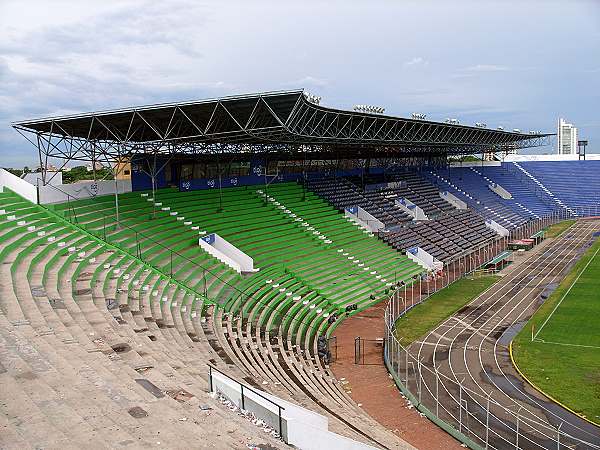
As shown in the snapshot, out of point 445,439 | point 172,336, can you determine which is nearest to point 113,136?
point 172,336

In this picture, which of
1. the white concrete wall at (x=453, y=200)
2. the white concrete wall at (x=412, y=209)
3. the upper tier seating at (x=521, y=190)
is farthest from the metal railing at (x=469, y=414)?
the upper tier seating at (x=521, y=190)

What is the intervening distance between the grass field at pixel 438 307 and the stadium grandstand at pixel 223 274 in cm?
97

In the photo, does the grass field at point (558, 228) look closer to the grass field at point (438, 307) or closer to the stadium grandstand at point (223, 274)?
the stadium grandstand at point (223, 274)

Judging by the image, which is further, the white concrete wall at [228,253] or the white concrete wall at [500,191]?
the white concrete wall at [500,191]

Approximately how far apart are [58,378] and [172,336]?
566 cm

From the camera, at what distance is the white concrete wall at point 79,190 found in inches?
1001

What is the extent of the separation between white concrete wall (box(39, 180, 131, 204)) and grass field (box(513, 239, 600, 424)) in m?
21.5

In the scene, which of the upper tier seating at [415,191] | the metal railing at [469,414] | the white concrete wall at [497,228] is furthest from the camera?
the white concrete wall at [497,228]

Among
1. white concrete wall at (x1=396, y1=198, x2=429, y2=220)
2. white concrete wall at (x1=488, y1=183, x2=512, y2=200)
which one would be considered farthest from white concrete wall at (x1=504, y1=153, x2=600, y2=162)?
white concrete wall at (x1=396, y1=198, x2=429, y2=220)

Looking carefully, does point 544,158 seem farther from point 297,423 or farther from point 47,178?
point 297,423

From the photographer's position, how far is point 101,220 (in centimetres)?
2580

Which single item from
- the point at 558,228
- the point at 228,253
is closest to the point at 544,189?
the point at 558,228

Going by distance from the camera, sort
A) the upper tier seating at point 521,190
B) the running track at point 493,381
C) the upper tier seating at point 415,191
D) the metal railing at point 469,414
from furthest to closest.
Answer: the upper tier seating at point 521,190
the upper tier seating at point 415,191
the running track at point 493,381
the metal railing at point 469,414

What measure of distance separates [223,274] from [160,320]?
8372 millimetres
